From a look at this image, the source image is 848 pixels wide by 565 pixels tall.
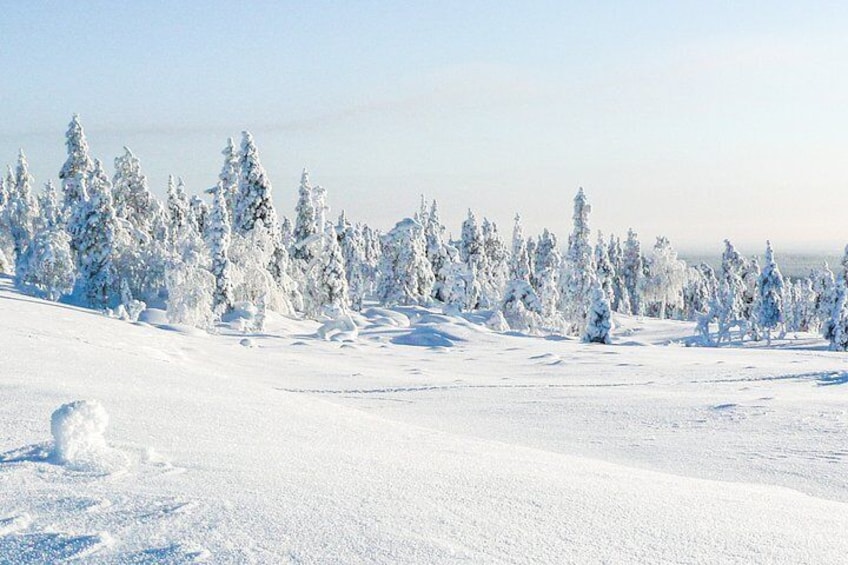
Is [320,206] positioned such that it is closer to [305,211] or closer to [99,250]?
[305,211]

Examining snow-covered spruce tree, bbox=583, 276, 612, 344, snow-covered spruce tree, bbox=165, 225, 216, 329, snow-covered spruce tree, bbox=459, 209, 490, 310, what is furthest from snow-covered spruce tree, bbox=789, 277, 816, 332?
snow-covered spruce tree, bbox=165, 225, 216, 329

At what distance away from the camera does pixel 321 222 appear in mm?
42000

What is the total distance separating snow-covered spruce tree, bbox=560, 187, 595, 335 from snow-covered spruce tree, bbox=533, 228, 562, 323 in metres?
1.08

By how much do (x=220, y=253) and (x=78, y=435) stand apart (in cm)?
2717

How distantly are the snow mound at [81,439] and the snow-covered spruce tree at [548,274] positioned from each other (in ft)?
154

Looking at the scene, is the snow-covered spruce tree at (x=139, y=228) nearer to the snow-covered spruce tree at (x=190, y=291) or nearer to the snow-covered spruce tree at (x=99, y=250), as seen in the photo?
the snow-covered spruce tree at (x=99, y=250)

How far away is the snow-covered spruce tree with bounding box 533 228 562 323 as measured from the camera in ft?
194

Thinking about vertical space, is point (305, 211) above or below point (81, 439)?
above

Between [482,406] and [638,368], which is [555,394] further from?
[638,368]

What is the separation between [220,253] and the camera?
97.2 feet

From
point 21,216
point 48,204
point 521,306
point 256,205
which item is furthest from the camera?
point 48,204

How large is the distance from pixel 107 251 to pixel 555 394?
83.4 ft

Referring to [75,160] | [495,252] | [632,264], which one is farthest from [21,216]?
[632,264]

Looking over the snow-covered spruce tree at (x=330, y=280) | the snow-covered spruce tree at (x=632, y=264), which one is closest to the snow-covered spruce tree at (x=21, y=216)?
the snow-covered spruce tree at (x=330, y=280)
